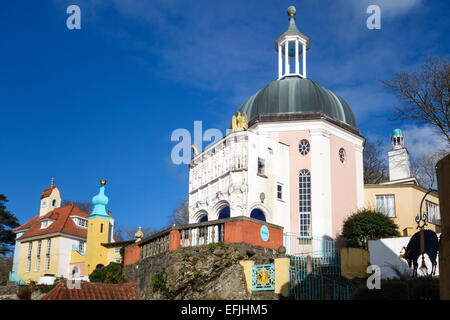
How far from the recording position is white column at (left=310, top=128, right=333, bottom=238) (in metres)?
30.2

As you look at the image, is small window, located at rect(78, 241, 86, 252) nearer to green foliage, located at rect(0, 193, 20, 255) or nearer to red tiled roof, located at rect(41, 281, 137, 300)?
green foliage, located at rect(0, 193, 20, 255)

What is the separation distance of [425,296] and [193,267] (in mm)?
8716

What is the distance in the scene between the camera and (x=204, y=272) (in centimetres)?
2000

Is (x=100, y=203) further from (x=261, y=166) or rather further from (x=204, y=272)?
(x=204, y=272)

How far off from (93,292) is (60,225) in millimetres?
25393

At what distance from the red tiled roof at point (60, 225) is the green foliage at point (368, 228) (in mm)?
23209

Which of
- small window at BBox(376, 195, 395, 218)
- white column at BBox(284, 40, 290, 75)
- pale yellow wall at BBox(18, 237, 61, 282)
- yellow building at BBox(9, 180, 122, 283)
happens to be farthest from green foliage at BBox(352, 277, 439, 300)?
pale yellow wall at BBox(18, 237, 61, 282)

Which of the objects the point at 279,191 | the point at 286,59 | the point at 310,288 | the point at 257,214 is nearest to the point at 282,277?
the point at 310,288

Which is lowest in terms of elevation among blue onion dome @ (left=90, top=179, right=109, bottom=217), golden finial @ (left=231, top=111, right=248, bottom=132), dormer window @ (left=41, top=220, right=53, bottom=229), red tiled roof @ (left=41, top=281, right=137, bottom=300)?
red tiled roof @ (left=41, top=281, right=137, bottom=300)

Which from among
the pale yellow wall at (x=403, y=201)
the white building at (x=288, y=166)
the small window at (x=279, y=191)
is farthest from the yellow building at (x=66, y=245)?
the pale yellow wall at (x=403, y=201)

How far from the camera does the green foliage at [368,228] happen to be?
2655 centimetres

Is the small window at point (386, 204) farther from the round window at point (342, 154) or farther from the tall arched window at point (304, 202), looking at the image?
the tall arched window at point (304, 202)

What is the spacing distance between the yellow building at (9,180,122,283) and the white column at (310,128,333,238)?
52.7 feet
